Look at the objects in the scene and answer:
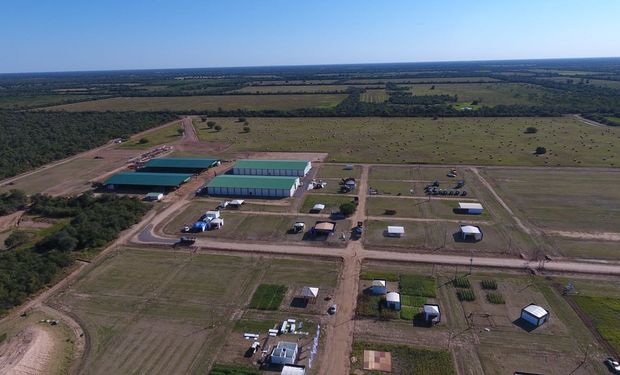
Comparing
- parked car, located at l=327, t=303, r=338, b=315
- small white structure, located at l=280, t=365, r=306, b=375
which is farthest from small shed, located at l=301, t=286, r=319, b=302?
small white structure, located at l=280, t=365, r=306, b=375

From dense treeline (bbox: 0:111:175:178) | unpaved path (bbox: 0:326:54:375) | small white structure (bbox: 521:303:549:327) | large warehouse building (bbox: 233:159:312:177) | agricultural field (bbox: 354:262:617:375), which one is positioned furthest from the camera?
dense treeline (bbox: 0:111:175:178)

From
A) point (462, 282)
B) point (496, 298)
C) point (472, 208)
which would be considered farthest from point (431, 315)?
point (472, 208)

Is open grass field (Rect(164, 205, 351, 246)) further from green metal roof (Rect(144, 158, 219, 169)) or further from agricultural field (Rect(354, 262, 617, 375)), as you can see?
green metal roof (Rect(144, 158, 219, 169))

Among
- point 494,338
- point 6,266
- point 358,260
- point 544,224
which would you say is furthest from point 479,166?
point 6,266

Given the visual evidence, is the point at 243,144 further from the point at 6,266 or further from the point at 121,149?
the point at 6,266

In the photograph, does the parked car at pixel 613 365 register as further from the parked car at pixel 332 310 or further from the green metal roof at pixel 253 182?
the green metal roof at pixel 253 182
